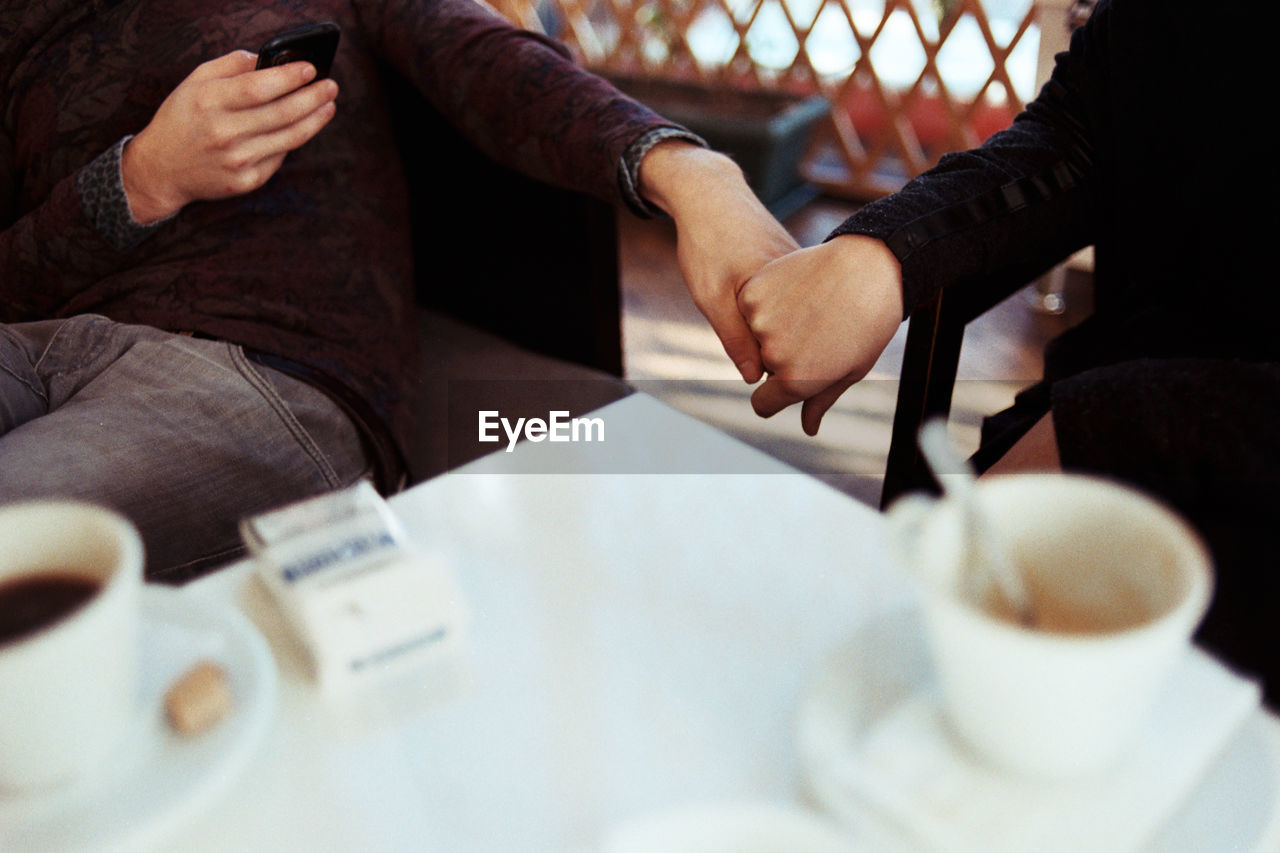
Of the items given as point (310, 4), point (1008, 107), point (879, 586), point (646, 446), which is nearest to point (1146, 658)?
point (879, 586)

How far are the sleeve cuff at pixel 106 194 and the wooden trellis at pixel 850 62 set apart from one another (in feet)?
5.34

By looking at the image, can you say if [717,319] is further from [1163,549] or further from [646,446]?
[1163,549]

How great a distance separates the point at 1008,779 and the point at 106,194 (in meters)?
0.64

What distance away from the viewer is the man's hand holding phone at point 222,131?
2.01 ft

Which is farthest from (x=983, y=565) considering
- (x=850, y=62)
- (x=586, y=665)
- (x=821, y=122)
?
(x=850, y=62)

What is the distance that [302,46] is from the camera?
628mm

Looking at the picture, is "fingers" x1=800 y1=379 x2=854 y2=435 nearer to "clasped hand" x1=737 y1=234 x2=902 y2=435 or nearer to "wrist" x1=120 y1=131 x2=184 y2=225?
"clasped hand" x1=737 y1=234 x2=902 y2=435

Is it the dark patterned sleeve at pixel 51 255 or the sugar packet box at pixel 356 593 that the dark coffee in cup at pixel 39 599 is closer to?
the sugar packet box at pixel 356 593

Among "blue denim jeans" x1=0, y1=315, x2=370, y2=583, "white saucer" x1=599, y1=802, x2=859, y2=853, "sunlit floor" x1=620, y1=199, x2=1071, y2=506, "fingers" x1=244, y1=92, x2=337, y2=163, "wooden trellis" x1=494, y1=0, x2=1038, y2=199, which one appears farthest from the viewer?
"wooden trellis" x1=494, y1=0, x2=1038, y2=199

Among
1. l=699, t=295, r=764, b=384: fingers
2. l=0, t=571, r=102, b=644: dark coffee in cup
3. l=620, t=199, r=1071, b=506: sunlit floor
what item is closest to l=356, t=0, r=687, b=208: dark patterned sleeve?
l=699, t=295, r=764, b=384: fingers

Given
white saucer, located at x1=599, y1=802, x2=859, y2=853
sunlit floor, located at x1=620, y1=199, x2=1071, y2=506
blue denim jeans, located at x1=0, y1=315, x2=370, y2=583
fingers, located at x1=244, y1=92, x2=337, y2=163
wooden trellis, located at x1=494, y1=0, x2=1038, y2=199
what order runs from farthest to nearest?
wooden trellis, located at x1=494, y1=0, x2=1038, y2=199
sunlit floor, located at x1=620, y1=199, x2=1071, y2=506
fingers, located at x1=244, y1=92, x2=337, y2=163
blue denim jeans, located at x1=0, y1=315, x2=370, y2=583
white saucer, located at x1=599, y1=802, x2=859, y2=853

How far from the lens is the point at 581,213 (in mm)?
744

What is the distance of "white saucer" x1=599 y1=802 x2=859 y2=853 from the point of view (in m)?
0.24

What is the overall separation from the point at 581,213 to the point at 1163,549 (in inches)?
21.9
